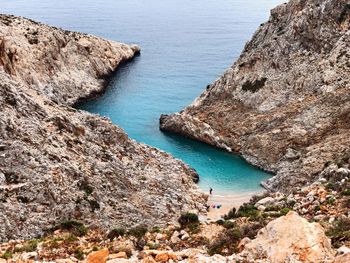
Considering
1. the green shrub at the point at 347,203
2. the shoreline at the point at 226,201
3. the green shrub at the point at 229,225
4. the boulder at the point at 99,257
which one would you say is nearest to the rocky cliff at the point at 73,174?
the shoreline at the point at 226,201

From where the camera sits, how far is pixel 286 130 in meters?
67.2

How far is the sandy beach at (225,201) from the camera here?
52750mm

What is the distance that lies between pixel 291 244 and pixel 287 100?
5404cm

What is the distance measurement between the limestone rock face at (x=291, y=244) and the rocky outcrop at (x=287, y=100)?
111 ft

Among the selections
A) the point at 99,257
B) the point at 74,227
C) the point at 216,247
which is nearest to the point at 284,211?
the point at 216,247

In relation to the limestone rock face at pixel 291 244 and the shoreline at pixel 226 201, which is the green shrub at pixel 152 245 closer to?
the limestone rock face at pixel 291 244

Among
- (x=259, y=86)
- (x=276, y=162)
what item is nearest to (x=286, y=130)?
(x=276, y=162)

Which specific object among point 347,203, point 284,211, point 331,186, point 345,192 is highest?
point 347,203

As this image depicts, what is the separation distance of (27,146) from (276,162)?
34.9 m

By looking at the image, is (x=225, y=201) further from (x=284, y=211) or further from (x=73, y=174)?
(x=284, y=211)

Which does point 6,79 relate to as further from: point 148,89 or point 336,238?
point 148,89

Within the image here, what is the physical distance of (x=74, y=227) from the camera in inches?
1366

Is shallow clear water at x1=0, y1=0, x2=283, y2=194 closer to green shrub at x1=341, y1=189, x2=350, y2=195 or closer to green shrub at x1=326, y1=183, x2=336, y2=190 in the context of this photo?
green shrub at x1=326, y1=183, x2=336, y2=190

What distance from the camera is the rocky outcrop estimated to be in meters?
62.2
